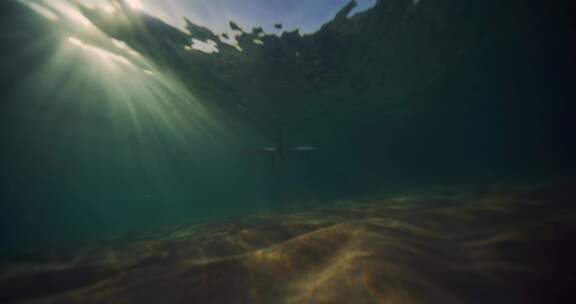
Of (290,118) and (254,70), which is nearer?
(254,70)

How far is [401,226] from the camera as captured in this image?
388 cm

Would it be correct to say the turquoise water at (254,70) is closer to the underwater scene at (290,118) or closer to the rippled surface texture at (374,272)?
the underwater scene at (290,118)

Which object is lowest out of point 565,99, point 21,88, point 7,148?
point 7,148

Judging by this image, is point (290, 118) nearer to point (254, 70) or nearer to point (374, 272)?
point (254, 70)

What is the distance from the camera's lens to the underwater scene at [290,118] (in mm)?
2436

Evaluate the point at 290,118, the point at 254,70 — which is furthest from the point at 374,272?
the point at 290,118

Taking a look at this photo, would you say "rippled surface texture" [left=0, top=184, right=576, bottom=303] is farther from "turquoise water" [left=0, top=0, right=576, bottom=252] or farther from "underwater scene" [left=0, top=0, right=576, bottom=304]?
"turquoise water" [left=0, top=0, right=576, bottom=252]

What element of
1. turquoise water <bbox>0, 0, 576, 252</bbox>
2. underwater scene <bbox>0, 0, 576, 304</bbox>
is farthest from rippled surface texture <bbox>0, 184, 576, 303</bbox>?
turquoise water <bbox>0, 0, 576, 252</bbox>

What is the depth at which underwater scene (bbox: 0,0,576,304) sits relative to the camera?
244 cm

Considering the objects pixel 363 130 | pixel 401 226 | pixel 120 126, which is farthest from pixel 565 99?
pixel 120 126

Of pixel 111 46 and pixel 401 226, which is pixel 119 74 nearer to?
pixel 111 46

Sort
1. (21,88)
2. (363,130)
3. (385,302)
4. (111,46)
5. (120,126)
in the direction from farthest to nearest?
(363,130) < (120,126) < (21,88) < (111,46) < (385,302)

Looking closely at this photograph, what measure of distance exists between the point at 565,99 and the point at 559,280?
62.2 metres

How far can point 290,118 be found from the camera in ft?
87.8
